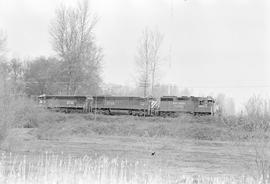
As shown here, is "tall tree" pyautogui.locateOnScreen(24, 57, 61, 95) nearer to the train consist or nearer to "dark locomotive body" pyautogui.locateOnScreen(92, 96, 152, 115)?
the train consist

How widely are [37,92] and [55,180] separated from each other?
6462 cm

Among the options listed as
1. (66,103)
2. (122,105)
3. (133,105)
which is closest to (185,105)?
(133,105)

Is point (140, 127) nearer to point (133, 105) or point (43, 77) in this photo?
point (133, 105)

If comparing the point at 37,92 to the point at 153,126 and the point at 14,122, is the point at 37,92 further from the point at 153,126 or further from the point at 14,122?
the point at 14,122

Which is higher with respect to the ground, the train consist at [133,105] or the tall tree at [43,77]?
the tall tree at [43,77]

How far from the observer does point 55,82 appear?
220ft

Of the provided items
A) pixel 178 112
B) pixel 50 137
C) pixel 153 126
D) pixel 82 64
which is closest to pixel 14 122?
pixel 50 137

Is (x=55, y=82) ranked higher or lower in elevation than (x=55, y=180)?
higher

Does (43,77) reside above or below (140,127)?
above

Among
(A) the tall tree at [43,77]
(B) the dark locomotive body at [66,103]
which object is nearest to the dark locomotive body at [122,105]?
(B) the dark locomotive body at [66,103]

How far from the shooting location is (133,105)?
5144 cm

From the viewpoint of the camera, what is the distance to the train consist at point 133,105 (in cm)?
4897

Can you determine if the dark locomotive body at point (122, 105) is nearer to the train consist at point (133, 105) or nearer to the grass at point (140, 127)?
the train consist at point (133, 105)

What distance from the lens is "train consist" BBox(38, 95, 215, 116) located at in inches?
1928
